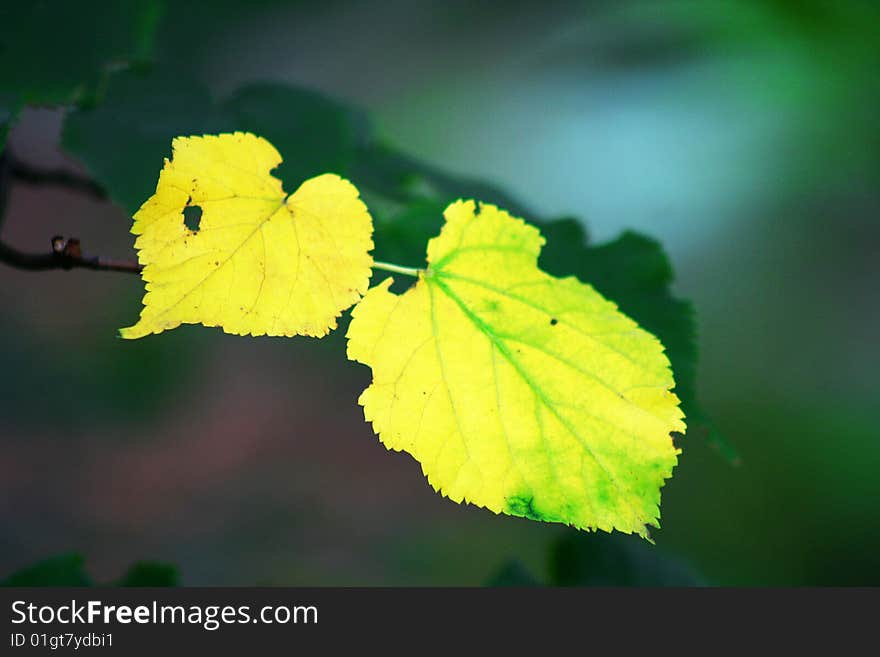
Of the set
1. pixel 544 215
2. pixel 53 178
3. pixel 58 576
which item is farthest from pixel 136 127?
pixel 544 215

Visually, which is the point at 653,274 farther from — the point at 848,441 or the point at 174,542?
the point at 848,441

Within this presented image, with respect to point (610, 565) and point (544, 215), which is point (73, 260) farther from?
point (544, 215)

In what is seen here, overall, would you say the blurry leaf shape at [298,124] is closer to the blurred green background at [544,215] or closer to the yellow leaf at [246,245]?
the yellow leaf at [246,245]

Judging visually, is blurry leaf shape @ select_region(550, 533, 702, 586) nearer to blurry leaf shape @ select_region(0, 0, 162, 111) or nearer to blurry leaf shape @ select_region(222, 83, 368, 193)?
blurry leaf shape @ select_region(222, 83, 368, 193)

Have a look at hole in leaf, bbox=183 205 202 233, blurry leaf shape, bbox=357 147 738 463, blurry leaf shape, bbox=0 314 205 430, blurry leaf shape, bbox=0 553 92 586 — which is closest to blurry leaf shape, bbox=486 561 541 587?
blurry leaf shape, bbox=357 147 738 463

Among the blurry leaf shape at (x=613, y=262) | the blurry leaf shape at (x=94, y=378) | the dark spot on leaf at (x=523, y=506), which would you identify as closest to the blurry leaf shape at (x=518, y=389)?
the dark spot on leaf at (x=523, y=506)
